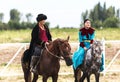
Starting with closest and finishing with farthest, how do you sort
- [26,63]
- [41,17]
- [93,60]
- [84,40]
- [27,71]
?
[41,17]
[93,60]
[26,63]
[27,71]
[84,40]

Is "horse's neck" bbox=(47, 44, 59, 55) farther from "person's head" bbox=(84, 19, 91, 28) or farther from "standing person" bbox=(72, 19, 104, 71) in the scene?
"person's head" bbox=(84, 19, 91, 28)

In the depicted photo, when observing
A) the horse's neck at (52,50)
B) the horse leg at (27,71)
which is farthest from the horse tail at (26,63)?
the horse's neck at (52,50)

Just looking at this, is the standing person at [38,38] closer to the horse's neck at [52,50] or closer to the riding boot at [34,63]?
the riding boot at [34,63]

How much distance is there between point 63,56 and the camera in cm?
859

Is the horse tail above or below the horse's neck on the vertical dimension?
below

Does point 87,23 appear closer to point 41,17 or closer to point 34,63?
point 41,17

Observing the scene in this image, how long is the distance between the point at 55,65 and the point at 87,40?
195 centimetres

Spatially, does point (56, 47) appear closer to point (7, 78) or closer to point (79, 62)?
point (79, 62)

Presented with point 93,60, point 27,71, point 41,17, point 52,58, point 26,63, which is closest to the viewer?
point 52,58

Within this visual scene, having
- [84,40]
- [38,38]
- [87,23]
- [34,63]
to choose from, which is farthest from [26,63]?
[87,23]

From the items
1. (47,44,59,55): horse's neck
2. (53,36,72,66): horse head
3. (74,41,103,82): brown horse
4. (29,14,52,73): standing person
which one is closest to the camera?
(53,36,72,66): horse head

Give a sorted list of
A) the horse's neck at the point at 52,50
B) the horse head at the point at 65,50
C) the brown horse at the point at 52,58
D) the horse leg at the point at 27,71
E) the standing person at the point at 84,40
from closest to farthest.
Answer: the horse head at the point at 65,50 → the brown horse at the point at 52,58 → the horse's neck at the point at 52,50 → the horse leg at the point at 27,71 → the standing person at the point at 84,40

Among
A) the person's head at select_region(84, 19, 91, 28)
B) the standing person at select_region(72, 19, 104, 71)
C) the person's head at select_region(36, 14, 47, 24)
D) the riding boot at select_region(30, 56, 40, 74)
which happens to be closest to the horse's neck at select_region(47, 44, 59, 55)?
the riding boot at select_region(30, 56, 40, 74)

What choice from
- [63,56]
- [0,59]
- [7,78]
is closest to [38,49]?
[63,56]
